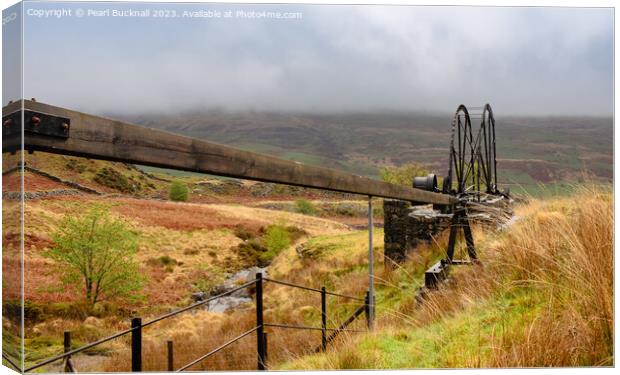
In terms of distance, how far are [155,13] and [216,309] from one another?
1400cm

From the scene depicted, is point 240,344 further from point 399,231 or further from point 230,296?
point 230,296

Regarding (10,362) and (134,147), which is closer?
(134,147)

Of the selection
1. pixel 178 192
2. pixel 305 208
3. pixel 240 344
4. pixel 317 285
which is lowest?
pixel 240 344

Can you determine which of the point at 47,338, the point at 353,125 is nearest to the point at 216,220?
the point at 47,338

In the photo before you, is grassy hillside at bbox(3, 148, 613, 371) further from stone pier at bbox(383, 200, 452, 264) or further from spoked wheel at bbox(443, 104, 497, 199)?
spoked wheel at bbox(443, 104, 497, 199)

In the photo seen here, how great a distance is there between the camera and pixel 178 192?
1520 centimetres

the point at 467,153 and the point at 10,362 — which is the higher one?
the point at 467,153

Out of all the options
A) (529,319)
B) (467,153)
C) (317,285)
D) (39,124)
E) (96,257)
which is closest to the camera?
(39,124)

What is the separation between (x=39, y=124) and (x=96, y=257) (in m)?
14.7

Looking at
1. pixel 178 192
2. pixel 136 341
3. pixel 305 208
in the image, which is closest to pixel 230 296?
pixel 178 192

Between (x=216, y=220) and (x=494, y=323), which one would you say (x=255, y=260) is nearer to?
(x=216, y=220)

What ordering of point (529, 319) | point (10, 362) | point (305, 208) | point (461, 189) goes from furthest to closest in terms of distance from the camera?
point (305, 208), point (461, 189), point (10, 362), point (529, 319)

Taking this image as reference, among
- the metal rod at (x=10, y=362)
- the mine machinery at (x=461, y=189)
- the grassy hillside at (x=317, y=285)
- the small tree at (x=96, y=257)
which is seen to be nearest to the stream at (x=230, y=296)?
the grassy hillside at (x=317, y=285)

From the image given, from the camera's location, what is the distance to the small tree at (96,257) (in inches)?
560
